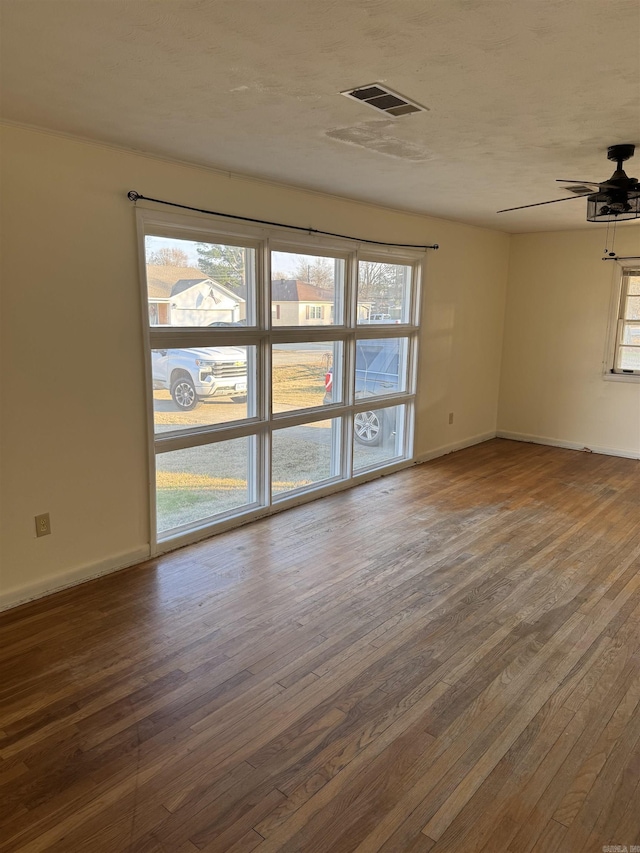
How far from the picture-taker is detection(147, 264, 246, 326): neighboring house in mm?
3639

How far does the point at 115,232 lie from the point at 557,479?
4656 millimetres

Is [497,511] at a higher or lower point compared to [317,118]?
lower

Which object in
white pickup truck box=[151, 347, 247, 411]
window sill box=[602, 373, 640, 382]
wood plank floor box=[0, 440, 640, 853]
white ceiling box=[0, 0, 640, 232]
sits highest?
white ceiling box=[0, 0, 640, 232]

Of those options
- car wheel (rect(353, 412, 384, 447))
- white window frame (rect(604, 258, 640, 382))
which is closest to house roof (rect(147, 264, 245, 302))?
car wheel (rect(353, 412, 384, 447))

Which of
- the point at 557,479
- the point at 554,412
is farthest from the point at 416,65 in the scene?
the point at 554,412

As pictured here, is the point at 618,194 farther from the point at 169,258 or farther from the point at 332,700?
the point at 332,700

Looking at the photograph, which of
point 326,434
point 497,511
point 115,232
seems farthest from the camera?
point 326,434

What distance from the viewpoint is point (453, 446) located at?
680 cm

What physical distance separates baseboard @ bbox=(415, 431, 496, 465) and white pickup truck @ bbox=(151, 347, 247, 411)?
8.82 ft

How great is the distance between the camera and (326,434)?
5.14m

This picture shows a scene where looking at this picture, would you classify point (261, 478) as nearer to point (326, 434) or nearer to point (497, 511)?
point (326, 434)

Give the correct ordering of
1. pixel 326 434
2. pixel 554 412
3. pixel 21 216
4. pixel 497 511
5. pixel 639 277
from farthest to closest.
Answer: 1. pixel 554 412
2. pixel 639 277
3. pixel 326 434
4. pixel 497 511
5. pixel 21 216

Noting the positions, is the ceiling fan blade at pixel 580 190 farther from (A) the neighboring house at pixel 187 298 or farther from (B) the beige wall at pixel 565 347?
(A) the neighboring house at pixel 187 298

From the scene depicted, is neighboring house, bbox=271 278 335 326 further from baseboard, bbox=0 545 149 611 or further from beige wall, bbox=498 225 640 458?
beige wall, bbox=498 225 640 458
